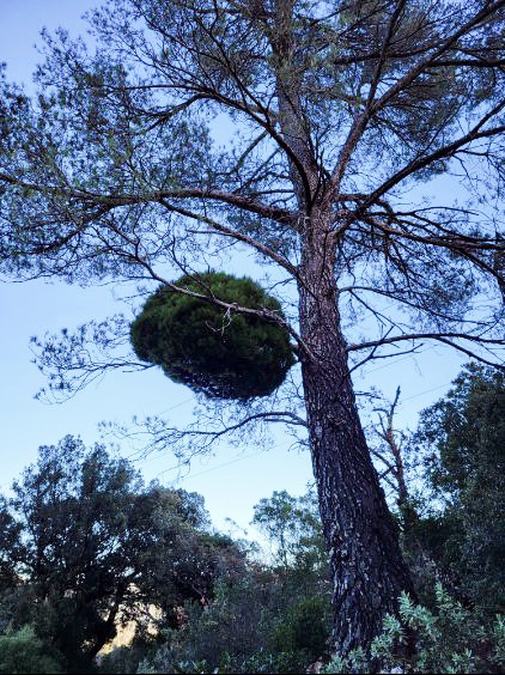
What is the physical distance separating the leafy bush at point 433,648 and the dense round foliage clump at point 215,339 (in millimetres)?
2433

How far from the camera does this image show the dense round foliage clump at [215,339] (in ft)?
14.2

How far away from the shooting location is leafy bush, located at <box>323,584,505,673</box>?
6.46 ft

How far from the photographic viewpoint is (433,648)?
82.4 inches

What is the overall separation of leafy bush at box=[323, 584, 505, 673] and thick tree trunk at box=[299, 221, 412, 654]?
0.25 meters

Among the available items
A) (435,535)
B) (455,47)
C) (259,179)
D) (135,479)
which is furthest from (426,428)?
(455,47)

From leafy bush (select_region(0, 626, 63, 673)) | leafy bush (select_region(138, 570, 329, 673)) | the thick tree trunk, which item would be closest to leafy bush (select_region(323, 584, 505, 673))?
the thick tree trunk

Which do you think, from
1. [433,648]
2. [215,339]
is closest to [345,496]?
[433,648]

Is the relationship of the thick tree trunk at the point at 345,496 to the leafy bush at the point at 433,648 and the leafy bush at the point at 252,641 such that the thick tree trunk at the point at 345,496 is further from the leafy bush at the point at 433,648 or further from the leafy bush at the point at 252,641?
the leafy bush at the point at 252,641

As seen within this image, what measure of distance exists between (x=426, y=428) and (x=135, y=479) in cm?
775

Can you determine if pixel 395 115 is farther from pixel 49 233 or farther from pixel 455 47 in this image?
pixel 49 233

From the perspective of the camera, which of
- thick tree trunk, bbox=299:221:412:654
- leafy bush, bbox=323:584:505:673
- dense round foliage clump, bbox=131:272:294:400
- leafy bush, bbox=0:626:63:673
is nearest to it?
leafy bush, bbox=0:626:63:673

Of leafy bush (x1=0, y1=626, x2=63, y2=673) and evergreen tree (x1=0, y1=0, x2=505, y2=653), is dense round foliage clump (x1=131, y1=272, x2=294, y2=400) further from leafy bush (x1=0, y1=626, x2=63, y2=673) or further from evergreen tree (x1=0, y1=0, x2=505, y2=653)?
leafy bush (x1=0, y1=626, x2=63, y2=673)

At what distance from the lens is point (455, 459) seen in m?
10.5

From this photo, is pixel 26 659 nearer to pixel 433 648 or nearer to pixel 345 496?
pixel 433 648
